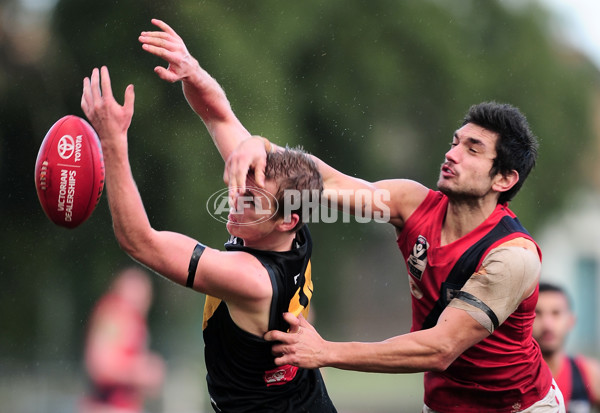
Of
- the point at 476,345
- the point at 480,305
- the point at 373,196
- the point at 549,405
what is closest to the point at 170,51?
the point at 373,196

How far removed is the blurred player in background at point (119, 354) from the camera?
833 centimetres

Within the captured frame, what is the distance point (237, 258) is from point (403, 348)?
3.01 feet

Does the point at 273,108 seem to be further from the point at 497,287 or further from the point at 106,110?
the point at 106,110

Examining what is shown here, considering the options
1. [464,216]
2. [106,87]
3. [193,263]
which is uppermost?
[106,87]

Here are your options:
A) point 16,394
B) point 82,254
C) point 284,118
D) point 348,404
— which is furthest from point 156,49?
point 348,404

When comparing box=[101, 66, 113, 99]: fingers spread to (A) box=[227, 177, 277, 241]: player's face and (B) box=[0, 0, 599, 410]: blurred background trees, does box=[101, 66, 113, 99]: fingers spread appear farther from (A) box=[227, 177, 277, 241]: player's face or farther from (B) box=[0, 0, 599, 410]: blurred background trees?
(B) box=[0, 0, 599, 410]: blurred background trees

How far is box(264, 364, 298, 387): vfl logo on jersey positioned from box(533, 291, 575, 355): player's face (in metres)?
2.57

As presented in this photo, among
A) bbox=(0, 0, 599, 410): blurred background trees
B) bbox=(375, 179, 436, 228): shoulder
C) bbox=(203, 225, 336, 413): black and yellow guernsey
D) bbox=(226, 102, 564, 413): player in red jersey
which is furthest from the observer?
bbox=(0, 0, 599, 410): blurred background trees

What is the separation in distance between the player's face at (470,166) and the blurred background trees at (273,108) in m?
6.29

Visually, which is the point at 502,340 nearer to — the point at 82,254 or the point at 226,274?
the point at 226,274

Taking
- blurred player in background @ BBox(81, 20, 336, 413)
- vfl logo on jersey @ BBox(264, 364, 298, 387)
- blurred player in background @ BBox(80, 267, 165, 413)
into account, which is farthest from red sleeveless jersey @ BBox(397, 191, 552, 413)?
blurred player in background @ BBox(80, 267, 165, 413)

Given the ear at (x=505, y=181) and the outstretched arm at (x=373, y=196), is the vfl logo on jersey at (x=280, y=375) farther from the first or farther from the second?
the ear at (x=505, y=181)

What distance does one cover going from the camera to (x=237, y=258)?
3.56 metres

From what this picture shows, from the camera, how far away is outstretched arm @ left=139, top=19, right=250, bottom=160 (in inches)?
160
